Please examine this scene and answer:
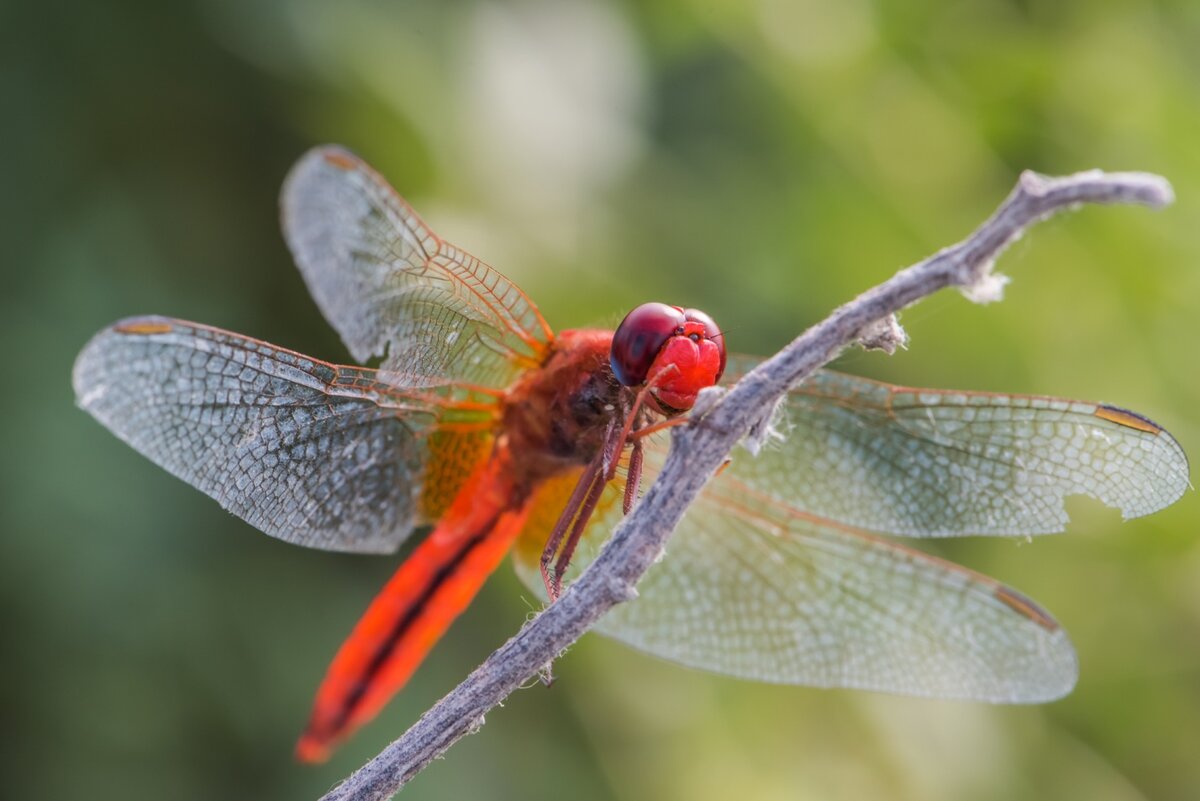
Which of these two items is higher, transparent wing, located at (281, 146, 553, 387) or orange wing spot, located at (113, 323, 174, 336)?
transparent wing, located at (281, 146, 553, 387)

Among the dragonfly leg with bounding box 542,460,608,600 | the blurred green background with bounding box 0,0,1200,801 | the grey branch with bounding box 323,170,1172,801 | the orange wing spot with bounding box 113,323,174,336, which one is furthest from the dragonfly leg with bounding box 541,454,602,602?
the blurred green background with bounding box 0,0,1200,801

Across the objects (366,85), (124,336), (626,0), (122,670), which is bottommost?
(122,670)

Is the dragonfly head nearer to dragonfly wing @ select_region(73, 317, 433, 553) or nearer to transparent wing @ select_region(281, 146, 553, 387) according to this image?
transparent wing @ select_region(281, 146, 553, 387)

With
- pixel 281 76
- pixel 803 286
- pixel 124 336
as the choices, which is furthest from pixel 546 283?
pixel 124 336

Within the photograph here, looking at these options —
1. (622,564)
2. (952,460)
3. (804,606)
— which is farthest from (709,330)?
(804,606)

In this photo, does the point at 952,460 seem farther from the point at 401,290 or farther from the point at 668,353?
the point at 401,290

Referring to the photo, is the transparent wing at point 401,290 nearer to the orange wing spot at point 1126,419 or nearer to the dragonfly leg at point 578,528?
the dragonfly leg at point 578,528

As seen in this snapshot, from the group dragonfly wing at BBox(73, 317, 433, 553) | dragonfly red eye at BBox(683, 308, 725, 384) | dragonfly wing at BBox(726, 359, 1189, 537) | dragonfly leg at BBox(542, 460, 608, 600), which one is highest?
dragonfly wing at BBox(726, 359, 1189, 537)

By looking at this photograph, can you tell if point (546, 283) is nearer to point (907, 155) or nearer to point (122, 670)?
point (907, 155)
